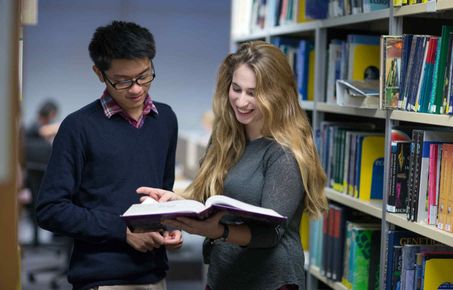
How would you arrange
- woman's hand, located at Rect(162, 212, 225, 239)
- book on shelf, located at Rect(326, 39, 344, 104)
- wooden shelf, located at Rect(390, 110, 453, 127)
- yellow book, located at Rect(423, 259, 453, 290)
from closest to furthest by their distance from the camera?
1. woman's hand, located at Rect(162, 212, 225, 239)
2. wooden shelf, located at Rect(390, 110, 453, 127)
3. yellow book, located at Rect(423, 259, 453, 290)
4. book on shelf, located at Rect(326, 39, 344, 104)

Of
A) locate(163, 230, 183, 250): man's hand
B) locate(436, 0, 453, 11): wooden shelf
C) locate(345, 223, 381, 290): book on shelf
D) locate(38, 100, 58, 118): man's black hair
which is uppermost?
locate(436, 0, 453, 11): wooden shelf

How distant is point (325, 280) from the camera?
328 cm

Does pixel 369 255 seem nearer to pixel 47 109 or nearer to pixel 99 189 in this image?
pixel 99 189

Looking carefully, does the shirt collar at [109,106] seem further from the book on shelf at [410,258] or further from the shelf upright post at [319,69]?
the shelf upright post at [319,69]

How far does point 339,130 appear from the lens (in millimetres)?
3195

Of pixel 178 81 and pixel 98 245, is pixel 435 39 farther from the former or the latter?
pixel 178 81

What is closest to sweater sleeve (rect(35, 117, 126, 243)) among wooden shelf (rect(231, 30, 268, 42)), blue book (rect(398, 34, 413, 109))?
blue book (rect(398, 34, 413, 109))

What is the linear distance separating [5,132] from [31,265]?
5.00 metres

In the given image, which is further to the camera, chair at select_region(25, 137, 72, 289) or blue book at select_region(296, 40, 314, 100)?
chair at select_region(25, 137, 72, 289)

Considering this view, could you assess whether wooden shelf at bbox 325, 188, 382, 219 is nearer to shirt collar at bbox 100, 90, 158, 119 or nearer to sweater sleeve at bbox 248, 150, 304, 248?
sweater sleeve at bbox 248, 150, 304, 248

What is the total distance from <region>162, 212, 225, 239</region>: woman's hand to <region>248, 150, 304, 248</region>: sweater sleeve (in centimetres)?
12

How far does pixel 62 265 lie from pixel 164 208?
4.67 m

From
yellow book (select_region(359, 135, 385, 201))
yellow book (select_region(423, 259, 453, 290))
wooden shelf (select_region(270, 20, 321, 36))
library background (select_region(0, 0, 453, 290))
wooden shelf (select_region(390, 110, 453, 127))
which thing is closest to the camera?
wooden shelf (select_region(390, 110, 453, 127))

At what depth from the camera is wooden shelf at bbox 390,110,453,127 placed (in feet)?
7.38
